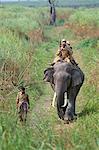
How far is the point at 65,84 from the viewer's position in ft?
31.7

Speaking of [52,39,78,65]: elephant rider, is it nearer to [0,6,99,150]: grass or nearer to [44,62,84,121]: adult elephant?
[44,62,84,121]: adult elephant

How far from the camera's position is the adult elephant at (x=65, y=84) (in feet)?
31.6

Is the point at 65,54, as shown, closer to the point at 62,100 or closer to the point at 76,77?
the point at 76,77

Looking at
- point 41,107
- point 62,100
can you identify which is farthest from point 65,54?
point 41,107

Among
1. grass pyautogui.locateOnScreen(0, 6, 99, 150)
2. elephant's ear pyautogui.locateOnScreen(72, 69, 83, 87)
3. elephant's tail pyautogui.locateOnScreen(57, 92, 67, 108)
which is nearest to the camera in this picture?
grass pyautogui.locateOnScreen(0, 6, 99, 150)

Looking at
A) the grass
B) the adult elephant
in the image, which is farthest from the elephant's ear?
the grass

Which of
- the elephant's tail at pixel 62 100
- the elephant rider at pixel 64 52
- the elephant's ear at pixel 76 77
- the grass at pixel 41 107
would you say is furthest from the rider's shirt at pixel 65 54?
the grass at pixel 41 107

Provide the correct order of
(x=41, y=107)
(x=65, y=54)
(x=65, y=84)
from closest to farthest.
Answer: (x=65, y=84) → (x=65, y=54) → (x=41, y=107)

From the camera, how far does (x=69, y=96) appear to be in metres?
10.0

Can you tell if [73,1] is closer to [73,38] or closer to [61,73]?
[73,38]

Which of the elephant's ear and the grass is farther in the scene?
the elephant's ear

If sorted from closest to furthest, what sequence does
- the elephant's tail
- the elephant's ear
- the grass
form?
1. the grass
2. the elephant's tail
3. the elephant's ear

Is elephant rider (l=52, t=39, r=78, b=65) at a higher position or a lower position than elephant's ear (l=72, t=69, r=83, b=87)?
higher

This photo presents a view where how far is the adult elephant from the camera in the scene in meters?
9.63
